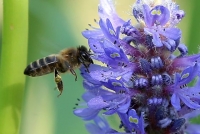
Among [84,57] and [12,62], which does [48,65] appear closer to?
[84,57]

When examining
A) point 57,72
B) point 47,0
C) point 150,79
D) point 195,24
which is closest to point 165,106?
point 150,79

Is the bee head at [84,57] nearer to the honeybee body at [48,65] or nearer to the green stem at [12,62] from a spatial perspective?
the honeybee body at [48,65]

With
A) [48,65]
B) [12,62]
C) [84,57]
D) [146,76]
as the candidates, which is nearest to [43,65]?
[48,65]

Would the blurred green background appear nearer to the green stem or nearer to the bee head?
the green stem

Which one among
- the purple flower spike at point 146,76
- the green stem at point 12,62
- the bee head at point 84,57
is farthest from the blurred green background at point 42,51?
the purple flower spike at point 146,76

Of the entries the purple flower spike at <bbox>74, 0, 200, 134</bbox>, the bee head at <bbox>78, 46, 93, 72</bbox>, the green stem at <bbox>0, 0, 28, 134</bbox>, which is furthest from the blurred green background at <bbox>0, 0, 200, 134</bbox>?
the purple flower spike at <bbox>74, 0, 200, 134</bbox>

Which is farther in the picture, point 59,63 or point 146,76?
point 59,63

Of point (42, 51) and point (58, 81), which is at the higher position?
point (42, 51)
